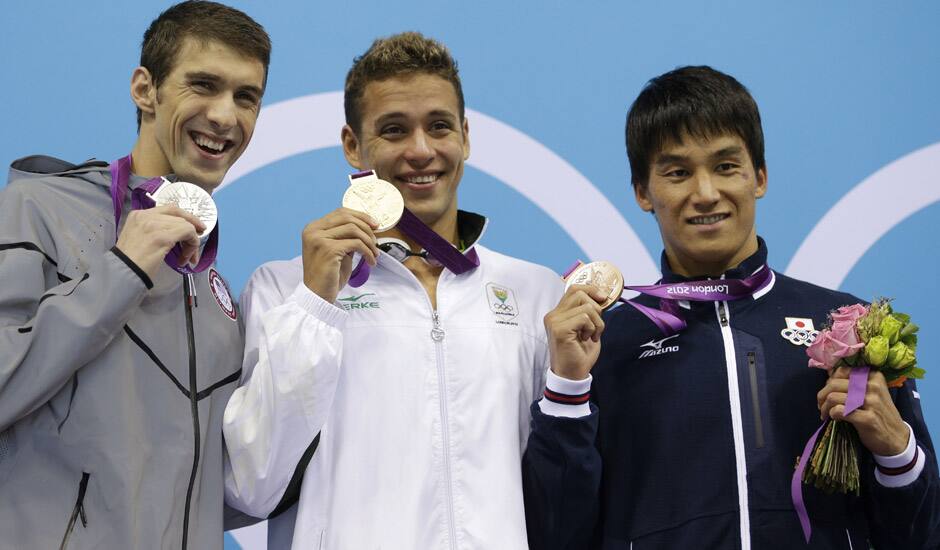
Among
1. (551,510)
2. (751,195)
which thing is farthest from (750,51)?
(551,510)

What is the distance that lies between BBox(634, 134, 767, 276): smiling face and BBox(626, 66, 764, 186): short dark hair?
2cm

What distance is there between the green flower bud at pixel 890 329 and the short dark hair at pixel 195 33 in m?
1.30

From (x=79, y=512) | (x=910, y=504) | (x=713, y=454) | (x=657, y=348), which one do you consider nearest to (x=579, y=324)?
(x=657, y=348)

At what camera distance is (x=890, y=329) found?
1899 mm

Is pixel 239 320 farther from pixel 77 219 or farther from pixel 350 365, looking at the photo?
pixel 77 219

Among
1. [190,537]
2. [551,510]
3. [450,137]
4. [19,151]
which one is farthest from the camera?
[19,151]

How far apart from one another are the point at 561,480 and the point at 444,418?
26 centimetres

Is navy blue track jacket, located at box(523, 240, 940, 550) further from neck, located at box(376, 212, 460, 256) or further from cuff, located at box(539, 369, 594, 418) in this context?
neck, located at box(376, 212, 460, 256)

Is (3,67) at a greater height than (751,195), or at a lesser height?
greater

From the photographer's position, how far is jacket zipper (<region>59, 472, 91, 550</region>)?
170cm

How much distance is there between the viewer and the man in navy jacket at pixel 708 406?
78.1 inches

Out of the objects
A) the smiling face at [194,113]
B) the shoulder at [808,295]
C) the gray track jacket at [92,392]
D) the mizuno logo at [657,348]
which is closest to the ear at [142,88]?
the smiling face at [194,113]

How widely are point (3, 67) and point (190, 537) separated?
4.97 feet

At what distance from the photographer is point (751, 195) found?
2.22m
